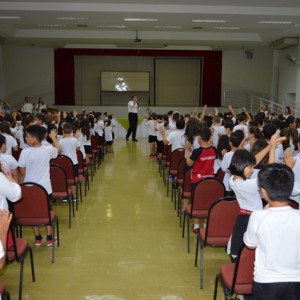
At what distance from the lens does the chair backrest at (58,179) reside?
5055 mm

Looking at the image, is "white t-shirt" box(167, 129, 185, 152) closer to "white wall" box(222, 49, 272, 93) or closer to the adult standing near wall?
the adult standing near wall

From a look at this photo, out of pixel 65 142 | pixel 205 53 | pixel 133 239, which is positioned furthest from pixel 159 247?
pixel 205 53

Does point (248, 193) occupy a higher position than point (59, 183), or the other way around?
point (248, 193)

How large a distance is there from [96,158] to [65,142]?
3842 mm

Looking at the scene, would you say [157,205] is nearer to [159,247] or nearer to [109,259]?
[159,247]

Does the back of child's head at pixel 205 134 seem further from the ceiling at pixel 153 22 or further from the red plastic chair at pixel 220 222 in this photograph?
the ceiling at pixel 153 22

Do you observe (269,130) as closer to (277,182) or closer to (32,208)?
(32,208)

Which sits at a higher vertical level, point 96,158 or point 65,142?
point 65,142

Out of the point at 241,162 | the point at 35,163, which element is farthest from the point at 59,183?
the point at 241,162

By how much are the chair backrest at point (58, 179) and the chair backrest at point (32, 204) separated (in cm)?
108

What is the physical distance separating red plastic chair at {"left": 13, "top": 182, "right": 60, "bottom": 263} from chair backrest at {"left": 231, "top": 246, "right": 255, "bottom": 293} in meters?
2.00

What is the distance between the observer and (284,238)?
2.15m

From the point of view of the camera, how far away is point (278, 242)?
215 cm

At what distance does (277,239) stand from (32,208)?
2.59m
